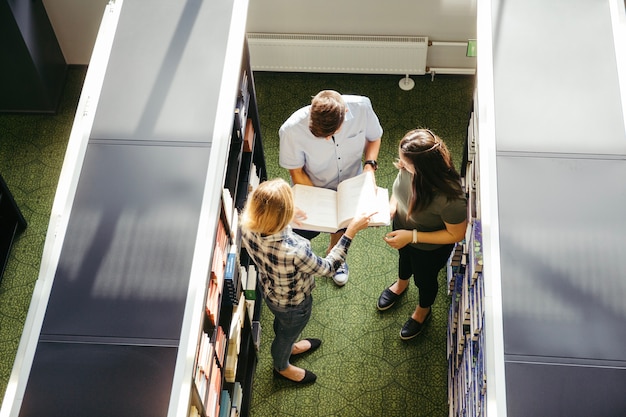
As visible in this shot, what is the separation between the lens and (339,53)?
5672mm

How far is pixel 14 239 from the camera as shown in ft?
17.1

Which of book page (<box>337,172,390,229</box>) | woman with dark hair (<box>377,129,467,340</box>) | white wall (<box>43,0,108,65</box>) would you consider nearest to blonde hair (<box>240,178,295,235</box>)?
woman with dark hair (<box>377,129,467,340</box>)

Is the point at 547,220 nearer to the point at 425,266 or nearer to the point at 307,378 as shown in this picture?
the point at 425,266

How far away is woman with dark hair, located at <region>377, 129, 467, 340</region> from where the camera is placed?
3439 millimetres

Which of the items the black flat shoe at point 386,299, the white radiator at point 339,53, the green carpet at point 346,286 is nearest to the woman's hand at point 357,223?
the black flat shoe at point 386,299

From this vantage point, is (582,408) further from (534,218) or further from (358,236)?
(358,236)

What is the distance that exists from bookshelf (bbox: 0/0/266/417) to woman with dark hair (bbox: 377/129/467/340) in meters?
0.95

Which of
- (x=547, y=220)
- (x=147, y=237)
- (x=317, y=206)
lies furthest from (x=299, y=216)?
(x=547, y=220)

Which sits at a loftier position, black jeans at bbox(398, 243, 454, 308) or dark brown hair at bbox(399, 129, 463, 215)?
dark brown hair at bbox(399, 129, 463, 215)

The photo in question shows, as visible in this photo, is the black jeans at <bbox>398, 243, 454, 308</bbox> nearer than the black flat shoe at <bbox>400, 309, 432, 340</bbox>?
Yes

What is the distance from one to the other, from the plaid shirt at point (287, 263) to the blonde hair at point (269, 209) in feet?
0.23

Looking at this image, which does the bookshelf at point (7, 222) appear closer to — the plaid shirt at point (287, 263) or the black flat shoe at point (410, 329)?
the plaid shirt at point (287, 263)

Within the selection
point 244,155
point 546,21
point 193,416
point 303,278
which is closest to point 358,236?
point 244,155

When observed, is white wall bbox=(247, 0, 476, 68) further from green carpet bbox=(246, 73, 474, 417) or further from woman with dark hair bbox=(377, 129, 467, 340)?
woman with dark hair bbox=(377, 129, 467, 340)
